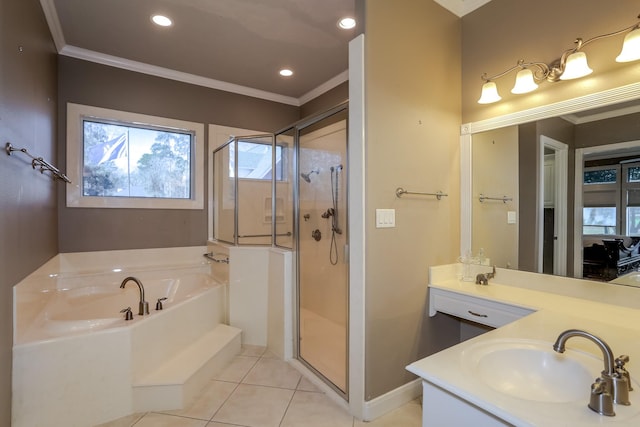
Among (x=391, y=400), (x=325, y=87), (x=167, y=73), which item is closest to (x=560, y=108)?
(x=391, y=400)

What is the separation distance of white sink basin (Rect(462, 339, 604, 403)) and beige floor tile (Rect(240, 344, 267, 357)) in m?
2.03

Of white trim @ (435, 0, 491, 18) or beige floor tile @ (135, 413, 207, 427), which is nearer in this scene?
beige floor tile @ (135, 413, 207, 427)

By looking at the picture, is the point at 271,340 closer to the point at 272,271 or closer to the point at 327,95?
the point at 272,271

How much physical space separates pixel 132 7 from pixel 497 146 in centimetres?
290

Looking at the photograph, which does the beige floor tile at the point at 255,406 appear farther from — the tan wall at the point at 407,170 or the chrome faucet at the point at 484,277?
the chrome faucet at the point at 484,277

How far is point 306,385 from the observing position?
216cm

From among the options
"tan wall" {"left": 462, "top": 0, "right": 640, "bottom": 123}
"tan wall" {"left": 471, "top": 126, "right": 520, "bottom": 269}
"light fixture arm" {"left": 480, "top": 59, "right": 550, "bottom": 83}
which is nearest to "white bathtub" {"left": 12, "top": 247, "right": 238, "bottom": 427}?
"tan wall" {"left": 471, "top": 126, "right": 520, "bottom": 269}

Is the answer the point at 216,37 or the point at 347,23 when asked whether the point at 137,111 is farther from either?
the point at 347,23

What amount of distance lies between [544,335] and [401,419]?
3.41ft

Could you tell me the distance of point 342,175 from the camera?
2.54 meters

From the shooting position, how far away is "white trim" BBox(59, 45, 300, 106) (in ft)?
9.36

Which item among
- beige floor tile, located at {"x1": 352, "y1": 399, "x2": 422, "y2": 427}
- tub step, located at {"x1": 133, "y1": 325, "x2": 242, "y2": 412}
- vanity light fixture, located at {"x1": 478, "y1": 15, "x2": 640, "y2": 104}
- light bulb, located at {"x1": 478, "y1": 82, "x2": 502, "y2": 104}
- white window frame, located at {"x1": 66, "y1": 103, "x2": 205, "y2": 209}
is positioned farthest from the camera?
white window frame, located at {"x1": 66, "y1": 103, "x2": 205, "y2": 209}

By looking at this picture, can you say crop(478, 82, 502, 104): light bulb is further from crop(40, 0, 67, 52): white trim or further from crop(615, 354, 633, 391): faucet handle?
crop(40, 0, 67, 52): white trim

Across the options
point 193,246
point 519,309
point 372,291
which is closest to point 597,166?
point 519,309
